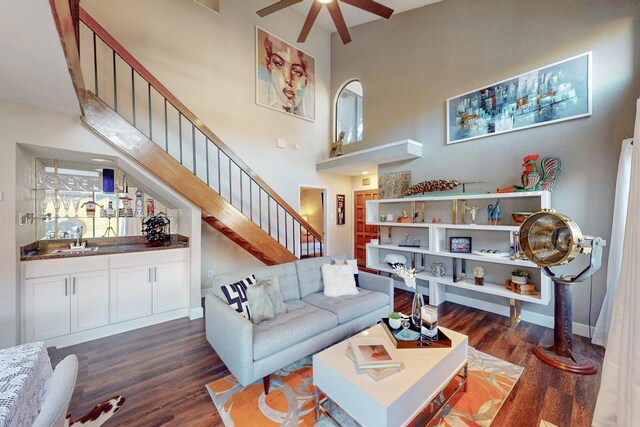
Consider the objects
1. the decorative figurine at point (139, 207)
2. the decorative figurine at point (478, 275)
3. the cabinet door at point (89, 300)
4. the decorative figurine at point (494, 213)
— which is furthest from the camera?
the decorative figurine at point (139, 207)

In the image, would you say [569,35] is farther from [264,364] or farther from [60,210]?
[60,210]

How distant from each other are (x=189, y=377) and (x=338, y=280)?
1.68m

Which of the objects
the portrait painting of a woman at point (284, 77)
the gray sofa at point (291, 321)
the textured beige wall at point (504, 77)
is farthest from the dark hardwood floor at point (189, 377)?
Answer: the portrait painting of a woman at point (284, 77)

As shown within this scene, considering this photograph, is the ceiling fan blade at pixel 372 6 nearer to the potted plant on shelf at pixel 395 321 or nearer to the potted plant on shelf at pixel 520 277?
the potted plant on shelf at pixel 395 321

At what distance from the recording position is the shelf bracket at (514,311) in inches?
118

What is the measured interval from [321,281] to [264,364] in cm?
129

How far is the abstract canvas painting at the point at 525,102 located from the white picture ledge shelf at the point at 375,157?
0.57 meters

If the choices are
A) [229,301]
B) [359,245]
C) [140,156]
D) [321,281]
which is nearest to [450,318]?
[321,281]

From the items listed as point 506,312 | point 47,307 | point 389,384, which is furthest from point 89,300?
point 506,312

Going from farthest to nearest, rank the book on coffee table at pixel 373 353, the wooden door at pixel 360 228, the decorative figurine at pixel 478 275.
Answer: the wooden door at pixel 360 228
the decorative figurine at pixel 478 275
the book on coffee table at pixel 373 353

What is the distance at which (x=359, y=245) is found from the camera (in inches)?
255

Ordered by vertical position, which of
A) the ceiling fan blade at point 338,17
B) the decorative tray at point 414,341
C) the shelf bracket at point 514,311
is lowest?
the shelf bracket at point 514,311

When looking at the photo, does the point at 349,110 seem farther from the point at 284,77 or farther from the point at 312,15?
the point at 312,15

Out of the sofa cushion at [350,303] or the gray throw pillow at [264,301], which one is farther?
the sofa cushion at [350,303]
